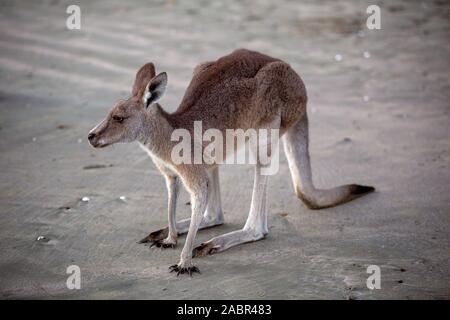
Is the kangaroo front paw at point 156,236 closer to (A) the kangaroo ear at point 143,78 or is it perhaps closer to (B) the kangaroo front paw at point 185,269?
(B) the kangaroo front paw at point 185,269

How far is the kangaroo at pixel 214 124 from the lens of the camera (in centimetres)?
394

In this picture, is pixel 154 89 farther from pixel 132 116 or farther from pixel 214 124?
pixel 214 124

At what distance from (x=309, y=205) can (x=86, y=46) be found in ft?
16.3

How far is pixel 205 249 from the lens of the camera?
419cm

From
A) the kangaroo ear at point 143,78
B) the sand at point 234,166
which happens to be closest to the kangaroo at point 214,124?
the kangaroo ear at point 143,78

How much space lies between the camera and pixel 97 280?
151 inches

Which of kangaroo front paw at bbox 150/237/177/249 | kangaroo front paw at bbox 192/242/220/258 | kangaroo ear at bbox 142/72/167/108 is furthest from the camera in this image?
kangaroo front paw at bbox 150/237/177/249

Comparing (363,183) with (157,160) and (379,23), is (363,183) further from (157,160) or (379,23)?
(379,23)

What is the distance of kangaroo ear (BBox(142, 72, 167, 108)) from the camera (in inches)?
151

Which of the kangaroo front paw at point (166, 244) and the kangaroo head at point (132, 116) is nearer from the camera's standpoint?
the kangaroo head at point (132, 116)

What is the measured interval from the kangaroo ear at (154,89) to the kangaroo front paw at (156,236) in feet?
2.85

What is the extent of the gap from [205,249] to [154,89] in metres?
1.00

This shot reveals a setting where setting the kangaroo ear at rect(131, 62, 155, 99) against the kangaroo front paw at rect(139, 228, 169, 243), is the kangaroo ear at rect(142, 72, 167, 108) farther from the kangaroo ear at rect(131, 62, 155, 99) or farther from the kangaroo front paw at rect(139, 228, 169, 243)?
the kangaroo front paw at rect(139, 228, 169, 243)

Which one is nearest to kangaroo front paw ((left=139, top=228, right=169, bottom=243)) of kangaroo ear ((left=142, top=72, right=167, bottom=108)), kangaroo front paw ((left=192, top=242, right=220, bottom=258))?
kangaroo front paw ((left=192, top=242, right=220, bottom=258))
